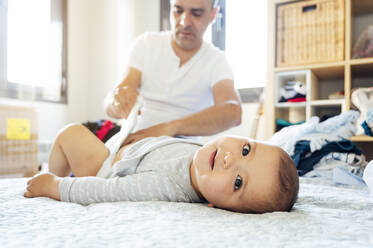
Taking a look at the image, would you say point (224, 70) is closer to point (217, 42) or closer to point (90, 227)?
point (90, 227)

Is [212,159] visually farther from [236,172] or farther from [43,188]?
[43,188]

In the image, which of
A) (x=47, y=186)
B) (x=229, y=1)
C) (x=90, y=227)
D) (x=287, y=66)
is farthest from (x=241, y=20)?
(x=90, y=227)

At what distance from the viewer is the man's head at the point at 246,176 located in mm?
637

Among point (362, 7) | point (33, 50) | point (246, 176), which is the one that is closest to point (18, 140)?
point (33, 50)

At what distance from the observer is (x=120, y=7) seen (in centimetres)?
302

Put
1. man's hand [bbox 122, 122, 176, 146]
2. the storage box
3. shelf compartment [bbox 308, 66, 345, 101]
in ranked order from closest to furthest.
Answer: man's hand [bbox 122, 122, 176, 146] → shelf compartment [bbox 308, 66, 345, 101] → the storage box

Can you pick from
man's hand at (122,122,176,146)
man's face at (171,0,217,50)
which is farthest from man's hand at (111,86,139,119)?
man's face at (171,0,217,50)

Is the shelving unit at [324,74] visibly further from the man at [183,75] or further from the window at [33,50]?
A: the window at [33,50]

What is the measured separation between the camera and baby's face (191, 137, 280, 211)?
655mm

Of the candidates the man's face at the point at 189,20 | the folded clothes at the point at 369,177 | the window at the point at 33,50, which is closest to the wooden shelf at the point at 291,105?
the man's face at the point at 189,20

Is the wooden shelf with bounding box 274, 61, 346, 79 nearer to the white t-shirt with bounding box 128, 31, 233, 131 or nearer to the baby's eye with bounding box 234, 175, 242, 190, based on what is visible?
the white t-shirt with bounding box 128, 31, 233, 131

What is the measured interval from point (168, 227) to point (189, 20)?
3.83ft

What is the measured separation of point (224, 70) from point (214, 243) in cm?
114

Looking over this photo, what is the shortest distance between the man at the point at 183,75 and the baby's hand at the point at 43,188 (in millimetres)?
552
